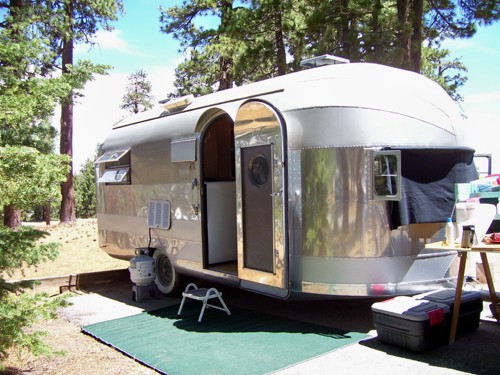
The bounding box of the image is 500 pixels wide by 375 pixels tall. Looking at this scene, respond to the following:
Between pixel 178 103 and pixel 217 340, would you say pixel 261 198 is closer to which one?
pixel 217 340

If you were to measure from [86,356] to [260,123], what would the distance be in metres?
3.15

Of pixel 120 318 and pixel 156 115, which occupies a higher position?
pixel 156 115

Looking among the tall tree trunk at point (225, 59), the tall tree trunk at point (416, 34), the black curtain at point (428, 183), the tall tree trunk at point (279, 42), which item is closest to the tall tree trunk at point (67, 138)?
the tall tree trunk at point (225, 59)

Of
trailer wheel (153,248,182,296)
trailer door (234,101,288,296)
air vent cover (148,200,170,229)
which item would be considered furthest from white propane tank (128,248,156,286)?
trailer door (234,101,288,296)

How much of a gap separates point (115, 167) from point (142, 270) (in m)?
2.18

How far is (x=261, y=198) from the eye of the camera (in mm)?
5836

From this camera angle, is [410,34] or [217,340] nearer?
[217,340]

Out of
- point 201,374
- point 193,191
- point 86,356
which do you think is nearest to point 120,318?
point 86,356

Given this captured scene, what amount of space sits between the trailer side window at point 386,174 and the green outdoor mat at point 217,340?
1.58 m

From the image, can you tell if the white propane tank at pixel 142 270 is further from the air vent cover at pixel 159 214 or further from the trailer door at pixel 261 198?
the trailer door at pixel 261 198

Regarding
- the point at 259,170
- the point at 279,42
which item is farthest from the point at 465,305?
the point at 279,42

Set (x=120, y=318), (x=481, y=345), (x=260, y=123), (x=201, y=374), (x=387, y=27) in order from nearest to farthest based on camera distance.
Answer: (x=201, y=374), (x=481, y=345), (x=260, y=123), (x=120, y=318), (x=387, y=27)

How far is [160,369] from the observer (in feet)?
15.5

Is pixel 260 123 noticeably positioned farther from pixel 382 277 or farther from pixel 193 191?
pixel 382 277
